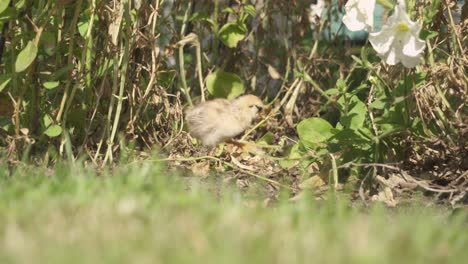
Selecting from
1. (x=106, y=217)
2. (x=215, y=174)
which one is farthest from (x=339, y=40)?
(x=106, y=217)

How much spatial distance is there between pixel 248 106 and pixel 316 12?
1.22m

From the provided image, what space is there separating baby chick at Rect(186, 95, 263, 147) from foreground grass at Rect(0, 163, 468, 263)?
218cm

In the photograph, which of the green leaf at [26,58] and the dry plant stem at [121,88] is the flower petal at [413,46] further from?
the green leaf at [26,58]

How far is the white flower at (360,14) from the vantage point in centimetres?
519

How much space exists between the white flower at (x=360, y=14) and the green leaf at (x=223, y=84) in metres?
1.98

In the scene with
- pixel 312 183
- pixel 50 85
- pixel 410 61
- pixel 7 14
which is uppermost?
pixel 7 14

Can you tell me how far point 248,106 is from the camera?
666 cm

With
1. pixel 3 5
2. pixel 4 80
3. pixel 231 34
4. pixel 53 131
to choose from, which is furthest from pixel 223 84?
pixel 3 5

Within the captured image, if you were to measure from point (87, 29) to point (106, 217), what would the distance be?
2456 millimetres

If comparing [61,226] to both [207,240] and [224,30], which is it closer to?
[207,240]

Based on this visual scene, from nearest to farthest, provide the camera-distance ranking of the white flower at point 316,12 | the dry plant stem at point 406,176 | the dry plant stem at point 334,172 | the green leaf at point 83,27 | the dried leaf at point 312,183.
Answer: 1. the dry plant stem at point 406,176
2. the dry plant stem at point 334,172
3. the dried leaf at point 312,183
4. the green leaf at point 83,27
5. the white flower at point 316,12

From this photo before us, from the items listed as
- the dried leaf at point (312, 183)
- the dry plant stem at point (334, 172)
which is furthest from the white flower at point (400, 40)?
the dried leaf at point (312, 183)

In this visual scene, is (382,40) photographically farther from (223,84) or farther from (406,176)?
(223,84)

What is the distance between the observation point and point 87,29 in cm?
585
